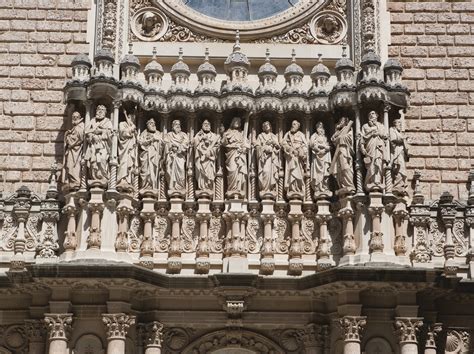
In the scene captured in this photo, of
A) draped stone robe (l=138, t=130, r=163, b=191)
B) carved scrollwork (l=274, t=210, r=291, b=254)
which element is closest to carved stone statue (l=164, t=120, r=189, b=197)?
draped stone robe (l=138, t=130, r=163, b=191)

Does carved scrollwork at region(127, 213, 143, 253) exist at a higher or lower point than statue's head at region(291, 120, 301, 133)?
lower

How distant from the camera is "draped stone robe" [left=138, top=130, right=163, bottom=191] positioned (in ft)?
46.1

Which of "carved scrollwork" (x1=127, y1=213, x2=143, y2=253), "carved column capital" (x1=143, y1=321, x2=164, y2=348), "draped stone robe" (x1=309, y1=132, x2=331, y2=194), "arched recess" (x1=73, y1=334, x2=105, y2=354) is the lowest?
"arched recess" (x1=73, y1=334, x2=105, y2=354)

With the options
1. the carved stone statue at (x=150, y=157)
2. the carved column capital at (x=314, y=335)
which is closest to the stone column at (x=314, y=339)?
the carved column capital at (x=314, y=335)

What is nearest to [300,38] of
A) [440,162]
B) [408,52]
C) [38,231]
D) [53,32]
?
[408,52]

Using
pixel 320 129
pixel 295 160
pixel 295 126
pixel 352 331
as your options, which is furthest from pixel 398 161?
pixel 352 331

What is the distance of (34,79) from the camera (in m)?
15.4

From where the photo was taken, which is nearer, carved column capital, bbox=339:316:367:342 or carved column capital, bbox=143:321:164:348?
carved column capital, bbox=339:316:367:342

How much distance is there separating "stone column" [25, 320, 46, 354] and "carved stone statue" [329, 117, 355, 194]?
4.48 metres

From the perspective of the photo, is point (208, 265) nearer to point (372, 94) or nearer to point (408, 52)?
point (372, 94)

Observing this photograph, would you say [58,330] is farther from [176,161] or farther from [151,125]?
[151,125]

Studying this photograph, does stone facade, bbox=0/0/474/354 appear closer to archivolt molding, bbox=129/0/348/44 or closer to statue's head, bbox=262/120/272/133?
statue's head, bbox=262/120/272/133

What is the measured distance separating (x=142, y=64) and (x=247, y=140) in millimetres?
2239

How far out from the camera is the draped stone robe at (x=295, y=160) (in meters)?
14.1
